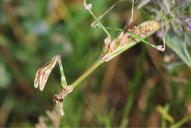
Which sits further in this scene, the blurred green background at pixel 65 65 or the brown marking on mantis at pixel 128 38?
the blurred green background at pixel 65 65

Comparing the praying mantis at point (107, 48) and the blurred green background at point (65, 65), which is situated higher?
the blurred green background at point (65, 65)

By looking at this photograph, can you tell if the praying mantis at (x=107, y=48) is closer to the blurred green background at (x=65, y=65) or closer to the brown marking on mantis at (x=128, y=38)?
the brown marking on mantis at (x=128, y=38)

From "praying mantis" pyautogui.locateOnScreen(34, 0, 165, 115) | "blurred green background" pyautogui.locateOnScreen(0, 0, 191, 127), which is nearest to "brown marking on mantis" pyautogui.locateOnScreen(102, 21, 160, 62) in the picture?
"praying mantis" pyautogui.locateOnScreen(34, 0, 165, 115)

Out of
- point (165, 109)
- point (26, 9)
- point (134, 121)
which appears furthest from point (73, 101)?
point (26, 9)

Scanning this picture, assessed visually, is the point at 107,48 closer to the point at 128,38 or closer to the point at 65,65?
the point at 128,38

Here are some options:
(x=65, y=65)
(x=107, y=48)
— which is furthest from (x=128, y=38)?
(x=65, y=65)

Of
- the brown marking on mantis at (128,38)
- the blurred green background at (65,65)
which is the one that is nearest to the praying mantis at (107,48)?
the brown marking on mantis at (128,38)

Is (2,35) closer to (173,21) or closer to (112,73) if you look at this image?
(112,73)

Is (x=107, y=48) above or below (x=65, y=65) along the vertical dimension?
below
